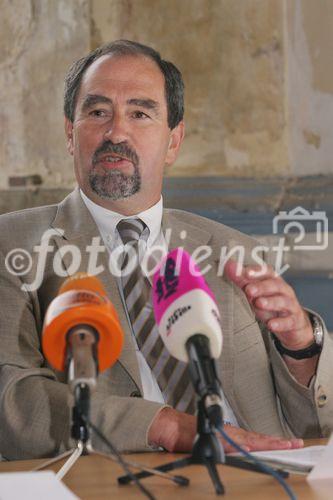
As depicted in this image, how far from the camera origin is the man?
1.88m

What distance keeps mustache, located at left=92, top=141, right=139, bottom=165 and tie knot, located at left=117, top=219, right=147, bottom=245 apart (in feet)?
0.52

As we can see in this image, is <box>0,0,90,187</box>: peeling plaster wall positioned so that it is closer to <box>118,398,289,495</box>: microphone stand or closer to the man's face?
the man's face

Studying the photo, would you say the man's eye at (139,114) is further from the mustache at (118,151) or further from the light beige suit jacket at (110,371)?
the light beige suit jacket at (110,371)

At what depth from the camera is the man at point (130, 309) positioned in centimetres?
188

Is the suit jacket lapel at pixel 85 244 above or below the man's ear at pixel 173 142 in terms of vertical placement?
below

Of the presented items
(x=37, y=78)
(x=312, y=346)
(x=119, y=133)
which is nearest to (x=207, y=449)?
(x=312, y=346)

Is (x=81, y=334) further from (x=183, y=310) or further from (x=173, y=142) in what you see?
(x=173, y=142)

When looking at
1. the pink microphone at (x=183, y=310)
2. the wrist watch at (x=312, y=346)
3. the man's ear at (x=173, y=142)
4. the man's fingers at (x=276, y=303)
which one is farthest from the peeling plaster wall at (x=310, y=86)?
the pink microphone at (x=183, y=310)

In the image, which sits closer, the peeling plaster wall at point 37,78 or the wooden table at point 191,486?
the wooden table at point 191,486

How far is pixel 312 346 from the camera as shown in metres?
2.01

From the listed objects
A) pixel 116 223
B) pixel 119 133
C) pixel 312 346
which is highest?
pixel 119 133

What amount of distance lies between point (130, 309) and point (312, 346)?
0.49m

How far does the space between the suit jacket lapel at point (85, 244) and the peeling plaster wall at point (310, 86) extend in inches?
66.4

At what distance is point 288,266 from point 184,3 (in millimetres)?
1183
